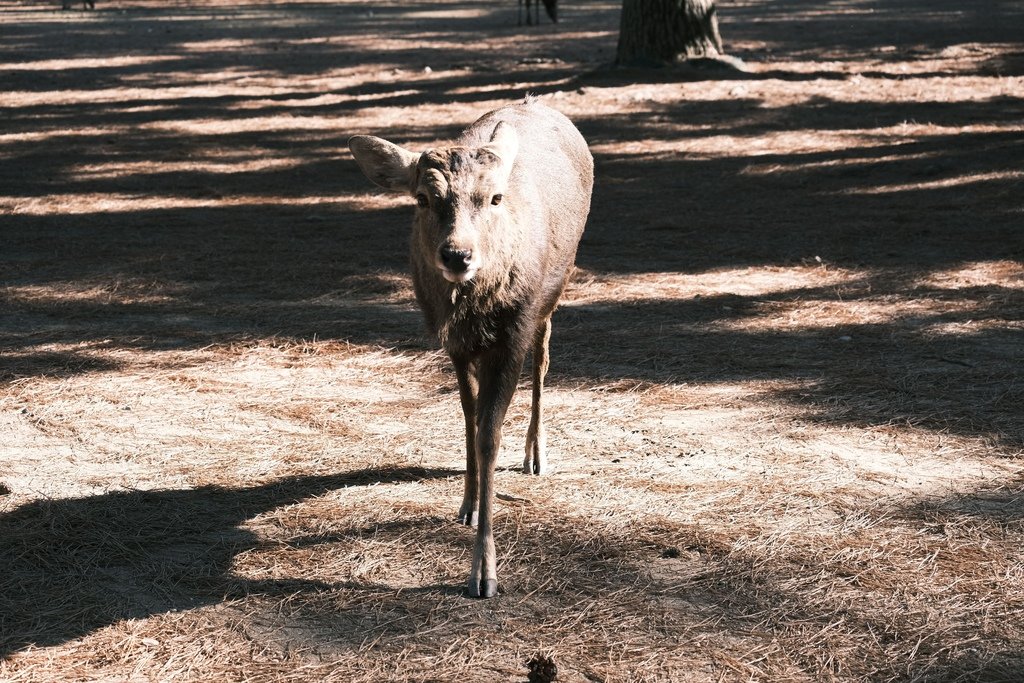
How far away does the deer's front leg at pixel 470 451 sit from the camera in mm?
4828

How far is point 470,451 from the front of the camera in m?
4.96

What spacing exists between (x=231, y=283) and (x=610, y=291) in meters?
3.07

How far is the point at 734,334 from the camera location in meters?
7.51

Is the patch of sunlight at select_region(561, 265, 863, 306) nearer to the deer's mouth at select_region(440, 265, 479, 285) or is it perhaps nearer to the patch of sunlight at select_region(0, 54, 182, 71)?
the deer's mouth at select_region(440, 265, 479, 285)

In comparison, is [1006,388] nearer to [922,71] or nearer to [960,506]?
[960,506]

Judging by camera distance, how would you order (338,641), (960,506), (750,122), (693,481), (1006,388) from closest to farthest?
1. (338,641)
2. (960,506)
3. (693,481)
4. (1006,388)
5. (750,122)

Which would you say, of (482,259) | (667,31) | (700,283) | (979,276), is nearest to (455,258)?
(482,259)

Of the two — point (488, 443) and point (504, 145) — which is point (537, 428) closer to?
point (488, 443)

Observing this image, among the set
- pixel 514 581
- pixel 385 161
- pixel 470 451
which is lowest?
pixel 514 581

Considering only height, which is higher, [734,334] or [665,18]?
[665,18]

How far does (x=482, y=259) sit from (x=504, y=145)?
575 mm

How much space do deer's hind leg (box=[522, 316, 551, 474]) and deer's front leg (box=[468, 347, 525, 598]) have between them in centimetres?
84

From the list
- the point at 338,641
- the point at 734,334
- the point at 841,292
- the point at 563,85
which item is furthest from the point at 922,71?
the point at 338,641

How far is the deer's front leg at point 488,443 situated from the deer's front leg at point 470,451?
18 centimetres
